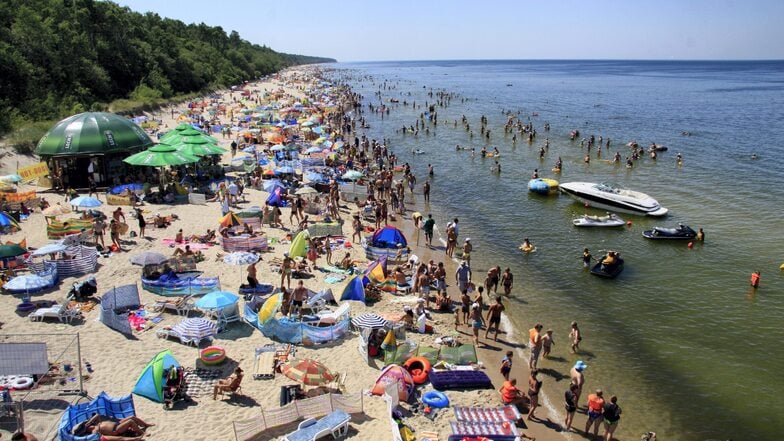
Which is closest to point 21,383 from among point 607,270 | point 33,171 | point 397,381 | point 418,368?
point 397,381

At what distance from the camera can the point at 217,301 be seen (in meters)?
12.8

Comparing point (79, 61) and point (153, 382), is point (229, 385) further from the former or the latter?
point (79, 61)

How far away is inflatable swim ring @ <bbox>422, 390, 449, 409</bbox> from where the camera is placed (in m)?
10.7

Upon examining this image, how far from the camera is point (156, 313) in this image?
44.5ft

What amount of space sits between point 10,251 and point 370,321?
10.9 meters

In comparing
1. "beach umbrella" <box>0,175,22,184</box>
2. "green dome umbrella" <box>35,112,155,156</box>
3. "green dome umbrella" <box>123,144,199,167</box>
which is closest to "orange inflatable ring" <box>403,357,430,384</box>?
"green dome umbrella" <box>123,144,199,167</box>

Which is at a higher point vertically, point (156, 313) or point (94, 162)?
point (94, 162)

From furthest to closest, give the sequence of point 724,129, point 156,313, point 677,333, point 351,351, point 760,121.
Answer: point 760,121
point 724,129
point 677,333
point 156,313
point 351,351

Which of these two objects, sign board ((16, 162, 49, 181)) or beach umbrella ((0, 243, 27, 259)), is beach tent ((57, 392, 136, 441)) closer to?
beach umbrella ((0, 243, 27, 259))

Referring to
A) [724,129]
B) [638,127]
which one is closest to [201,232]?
[638,127]

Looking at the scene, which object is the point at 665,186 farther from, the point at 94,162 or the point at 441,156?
the point at 94,162

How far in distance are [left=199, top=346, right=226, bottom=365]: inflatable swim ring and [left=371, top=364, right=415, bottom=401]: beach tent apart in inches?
135

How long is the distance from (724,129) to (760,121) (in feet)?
34.0

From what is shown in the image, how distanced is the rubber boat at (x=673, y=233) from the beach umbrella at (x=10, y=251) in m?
23.2
